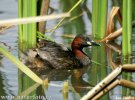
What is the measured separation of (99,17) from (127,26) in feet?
3.48

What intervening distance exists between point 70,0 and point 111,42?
320cm

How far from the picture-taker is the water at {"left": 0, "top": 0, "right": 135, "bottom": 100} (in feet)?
23.9

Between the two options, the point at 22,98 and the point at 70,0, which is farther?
the point at 70,0

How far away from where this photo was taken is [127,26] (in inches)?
346

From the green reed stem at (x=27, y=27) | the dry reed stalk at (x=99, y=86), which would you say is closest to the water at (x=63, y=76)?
the green reed stem at (x=27, y=27)

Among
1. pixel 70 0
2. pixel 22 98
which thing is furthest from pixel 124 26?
pixel 70 0

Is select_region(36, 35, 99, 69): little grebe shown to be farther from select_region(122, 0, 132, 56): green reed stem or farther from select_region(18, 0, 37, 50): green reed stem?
select_region(122, 0, 132, 56): green reed stem

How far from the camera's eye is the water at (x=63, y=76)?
7.30 meters

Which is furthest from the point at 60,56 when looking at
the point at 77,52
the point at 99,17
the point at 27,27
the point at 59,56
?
the point at 99,17

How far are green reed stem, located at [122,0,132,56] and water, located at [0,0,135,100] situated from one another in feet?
0.95

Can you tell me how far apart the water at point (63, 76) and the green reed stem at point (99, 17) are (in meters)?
0.28

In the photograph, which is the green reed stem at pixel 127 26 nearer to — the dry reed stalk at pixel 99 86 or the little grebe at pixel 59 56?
the little grebe at pixel 59 56

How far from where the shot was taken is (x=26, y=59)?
29.4ft

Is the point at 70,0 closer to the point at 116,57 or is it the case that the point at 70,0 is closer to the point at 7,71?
the point at 116,57
